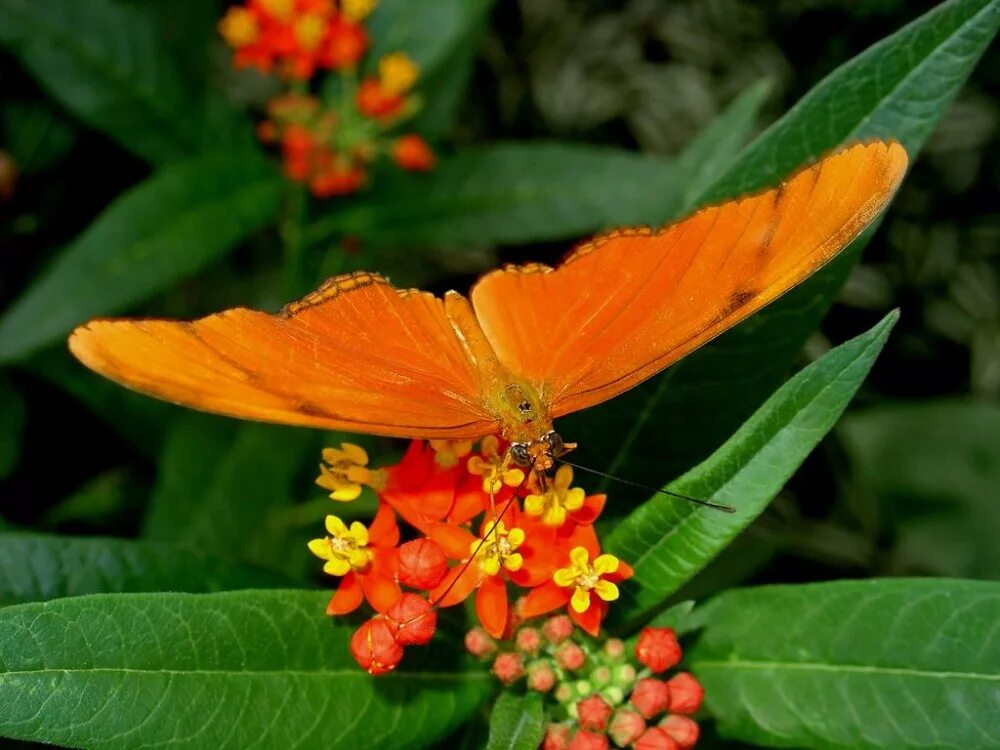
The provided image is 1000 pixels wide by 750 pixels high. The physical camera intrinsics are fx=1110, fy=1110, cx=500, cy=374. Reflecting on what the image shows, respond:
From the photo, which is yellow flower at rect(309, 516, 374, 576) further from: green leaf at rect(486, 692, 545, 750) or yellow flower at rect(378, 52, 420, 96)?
yellow flower at rect(378, 52, 420, 96)

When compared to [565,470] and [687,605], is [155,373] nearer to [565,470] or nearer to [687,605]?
[565,470]

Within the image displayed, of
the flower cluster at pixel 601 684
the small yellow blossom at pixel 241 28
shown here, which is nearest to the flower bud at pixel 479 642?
the flower cluster at pixel 601 684

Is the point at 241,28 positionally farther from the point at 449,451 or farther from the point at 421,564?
the point at 421,564

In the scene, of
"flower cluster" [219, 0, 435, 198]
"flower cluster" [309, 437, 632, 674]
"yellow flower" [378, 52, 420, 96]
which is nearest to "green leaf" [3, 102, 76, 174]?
"flower cluster" [219, 0, 435, 198]

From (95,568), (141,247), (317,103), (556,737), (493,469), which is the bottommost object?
(556,737)

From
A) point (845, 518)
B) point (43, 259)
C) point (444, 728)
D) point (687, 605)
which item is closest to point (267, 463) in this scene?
point (43, 259)

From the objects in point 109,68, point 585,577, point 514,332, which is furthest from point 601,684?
point 109,68

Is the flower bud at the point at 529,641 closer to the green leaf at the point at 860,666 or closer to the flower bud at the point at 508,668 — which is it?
the flower bud at the point at 508,668
